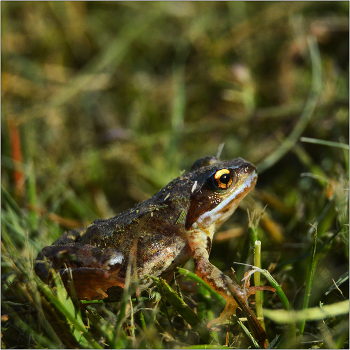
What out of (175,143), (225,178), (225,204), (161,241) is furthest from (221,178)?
(175,143)

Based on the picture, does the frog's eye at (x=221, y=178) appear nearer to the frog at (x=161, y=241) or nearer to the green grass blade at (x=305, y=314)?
the frog at (x=161, y=241)

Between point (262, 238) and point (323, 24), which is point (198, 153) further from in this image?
point (323, 24)

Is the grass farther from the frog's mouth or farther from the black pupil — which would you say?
the black pupil

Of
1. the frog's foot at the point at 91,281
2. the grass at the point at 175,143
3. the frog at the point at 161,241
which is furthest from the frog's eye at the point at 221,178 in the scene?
the frog's foot at the point at 91,281

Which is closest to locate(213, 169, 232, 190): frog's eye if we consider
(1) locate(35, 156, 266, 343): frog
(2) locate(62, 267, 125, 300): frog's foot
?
(1) locate(35, 156, 266, 343): frog

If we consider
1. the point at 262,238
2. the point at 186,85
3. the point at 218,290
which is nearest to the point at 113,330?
the point at 218,290

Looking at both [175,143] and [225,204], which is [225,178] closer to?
[225,204]
